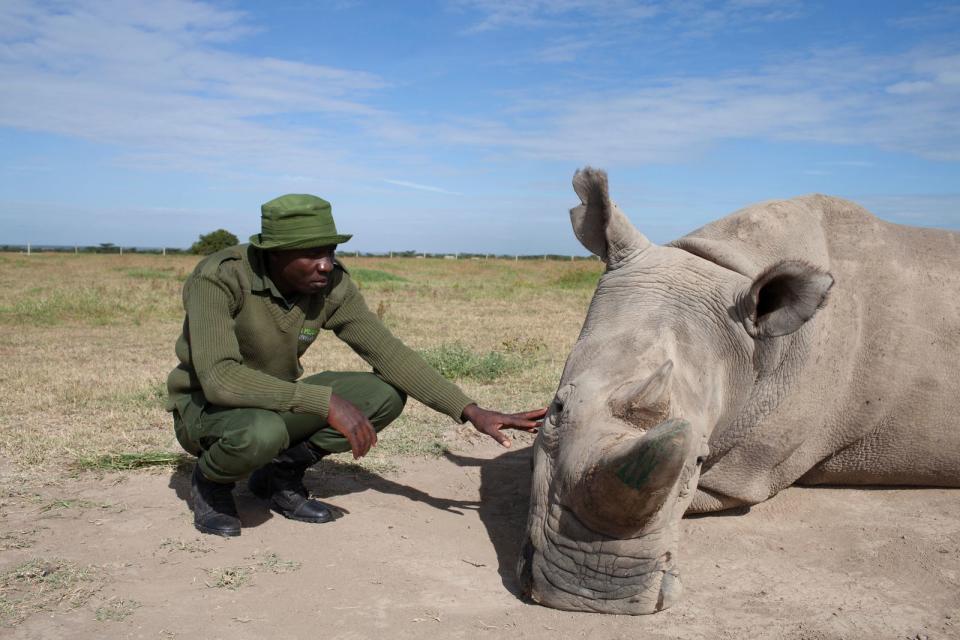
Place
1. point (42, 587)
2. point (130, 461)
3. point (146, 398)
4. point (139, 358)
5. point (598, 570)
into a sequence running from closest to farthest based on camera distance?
1. point (598, 570)
2. point (42, 587)
3. point (130, 461)
4. point (146, 398)
5. point (139, 358)

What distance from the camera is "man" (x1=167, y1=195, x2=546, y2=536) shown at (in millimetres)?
3912

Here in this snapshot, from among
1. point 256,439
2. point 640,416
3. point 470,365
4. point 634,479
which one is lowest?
point 470,365

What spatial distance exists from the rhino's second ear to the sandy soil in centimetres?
114

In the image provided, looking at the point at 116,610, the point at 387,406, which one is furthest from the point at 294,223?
the point at 116,610

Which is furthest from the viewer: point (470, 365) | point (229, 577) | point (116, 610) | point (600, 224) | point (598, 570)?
point (470, 365)

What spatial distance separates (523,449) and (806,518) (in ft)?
6.47

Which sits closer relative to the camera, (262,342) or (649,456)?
(649,456)

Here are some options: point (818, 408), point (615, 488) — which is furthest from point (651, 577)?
point (818, 408)

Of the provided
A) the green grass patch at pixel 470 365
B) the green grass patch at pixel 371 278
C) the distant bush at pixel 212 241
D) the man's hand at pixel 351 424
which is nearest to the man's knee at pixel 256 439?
the man's hand at pixel 351 424

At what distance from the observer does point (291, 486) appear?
4402 millimetres

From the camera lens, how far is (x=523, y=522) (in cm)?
429

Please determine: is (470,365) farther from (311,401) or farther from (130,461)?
(311,401)

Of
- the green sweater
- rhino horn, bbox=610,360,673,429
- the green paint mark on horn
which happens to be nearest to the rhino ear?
the green sweater

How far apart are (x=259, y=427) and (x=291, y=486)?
654mm
